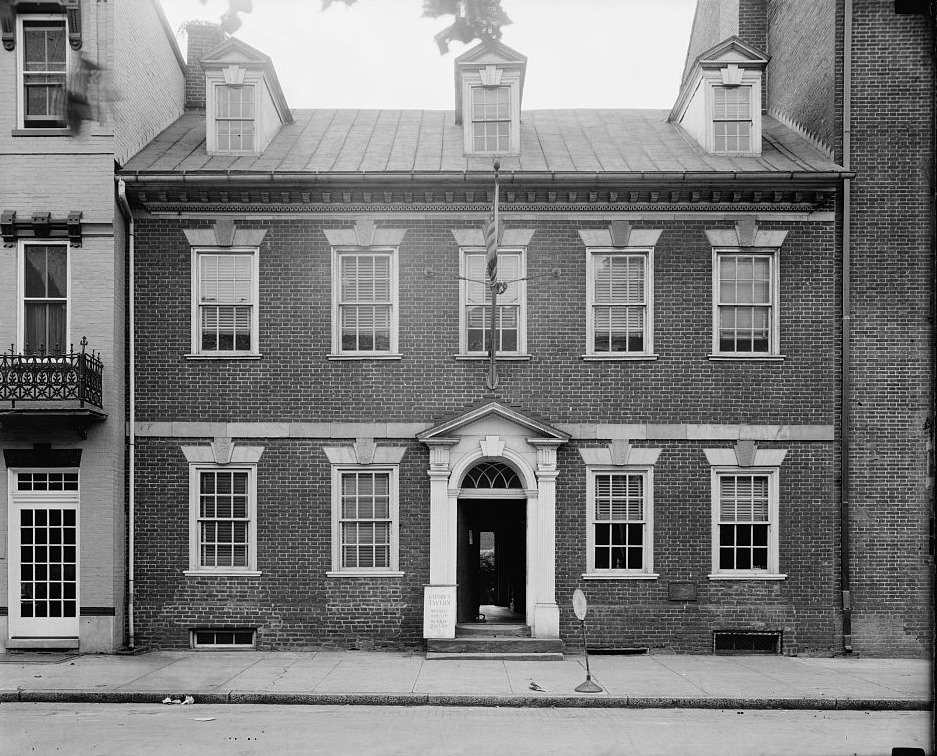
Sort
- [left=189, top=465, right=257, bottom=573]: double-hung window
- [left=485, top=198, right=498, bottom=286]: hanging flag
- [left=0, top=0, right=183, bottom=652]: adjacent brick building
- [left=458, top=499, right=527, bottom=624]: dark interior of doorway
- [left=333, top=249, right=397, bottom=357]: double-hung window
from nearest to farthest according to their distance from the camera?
[left=485, top=198, right=498, bottom=286]: hanging flag, [left=0, top=0, right=183, bottom=652]: adjacent brick building, [left=189, top=465, right=257, bottom=573]: double-hung window, [left=333, top=249, right=397, bottom=357]: double-hung window, [left=458, top=499, right=527, bottom=624]: dark interior of doorway

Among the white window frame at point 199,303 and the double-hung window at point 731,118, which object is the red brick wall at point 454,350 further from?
the double-hung window at point 731,118

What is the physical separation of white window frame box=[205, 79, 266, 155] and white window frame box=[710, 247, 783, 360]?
340 inches

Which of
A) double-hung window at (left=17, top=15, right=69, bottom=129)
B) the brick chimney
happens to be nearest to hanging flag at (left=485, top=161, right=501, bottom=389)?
double-hung window at (left=17, top=15, right=69, bottom=129)

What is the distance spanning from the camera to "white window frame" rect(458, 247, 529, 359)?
16.9 metres

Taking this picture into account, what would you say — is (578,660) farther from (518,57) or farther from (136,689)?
(518,57)

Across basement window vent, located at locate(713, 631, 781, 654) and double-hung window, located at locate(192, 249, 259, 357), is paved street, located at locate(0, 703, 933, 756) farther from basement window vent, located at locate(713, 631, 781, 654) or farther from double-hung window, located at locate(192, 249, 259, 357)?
double-hung window, located at locate(192, 249, 259, 357)

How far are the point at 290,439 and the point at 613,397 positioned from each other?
18.7 feet

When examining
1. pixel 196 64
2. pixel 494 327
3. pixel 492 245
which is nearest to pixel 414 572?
pixel 494 327

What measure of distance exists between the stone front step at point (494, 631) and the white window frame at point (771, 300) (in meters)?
5.78

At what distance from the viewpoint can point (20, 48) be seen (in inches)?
646

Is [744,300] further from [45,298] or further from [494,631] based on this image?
[45,298]

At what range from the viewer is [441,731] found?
11094 millimetres

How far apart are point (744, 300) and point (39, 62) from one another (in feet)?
42.2

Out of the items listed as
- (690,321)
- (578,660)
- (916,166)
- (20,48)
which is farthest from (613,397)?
(20,48)
